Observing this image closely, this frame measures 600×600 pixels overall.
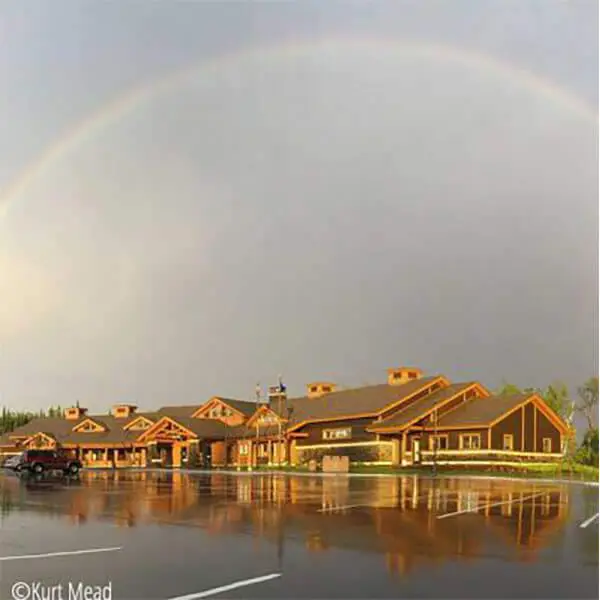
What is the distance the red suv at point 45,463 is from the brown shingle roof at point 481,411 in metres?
25.1

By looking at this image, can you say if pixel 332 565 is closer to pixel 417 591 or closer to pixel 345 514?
pixel 417 591

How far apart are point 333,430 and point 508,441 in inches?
585

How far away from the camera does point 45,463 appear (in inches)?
2021

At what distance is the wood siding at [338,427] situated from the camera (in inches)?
2346

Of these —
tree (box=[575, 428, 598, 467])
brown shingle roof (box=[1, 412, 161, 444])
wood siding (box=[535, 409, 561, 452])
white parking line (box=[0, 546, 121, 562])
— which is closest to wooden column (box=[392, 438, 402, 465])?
wood siding (box=[535, 409, 561, 452])

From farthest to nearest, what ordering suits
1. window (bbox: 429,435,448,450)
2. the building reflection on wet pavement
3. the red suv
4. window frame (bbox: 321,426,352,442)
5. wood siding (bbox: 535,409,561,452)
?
window frame (bbox: 321,426,352,442) → wood siding (bbox: 535,409,561,452) → window (bbox: 429,435,448,450) → the red suv → the building reflection on wet pavement

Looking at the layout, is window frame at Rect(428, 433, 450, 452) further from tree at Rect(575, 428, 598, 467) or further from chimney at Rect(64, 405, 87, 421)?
chimney at Rect(64, 405, 87, 421)

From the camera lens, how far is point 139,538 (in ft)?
47.5

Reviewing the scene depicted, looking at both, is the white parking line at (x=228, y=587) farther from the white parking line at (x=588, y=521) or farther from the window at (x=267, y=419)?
the window at (x=267, y=419)

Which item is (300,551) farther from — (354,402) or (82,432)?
(82,432)

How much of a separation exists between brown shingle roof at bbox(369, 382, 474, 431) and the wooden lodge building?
0.11m

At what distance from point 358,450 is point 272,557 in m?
48.3

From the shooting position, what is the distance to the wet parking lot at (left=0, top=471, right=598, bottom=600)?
10062mm

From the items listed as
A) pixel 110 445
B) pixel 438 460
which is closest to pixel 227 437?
pixel 110 445
